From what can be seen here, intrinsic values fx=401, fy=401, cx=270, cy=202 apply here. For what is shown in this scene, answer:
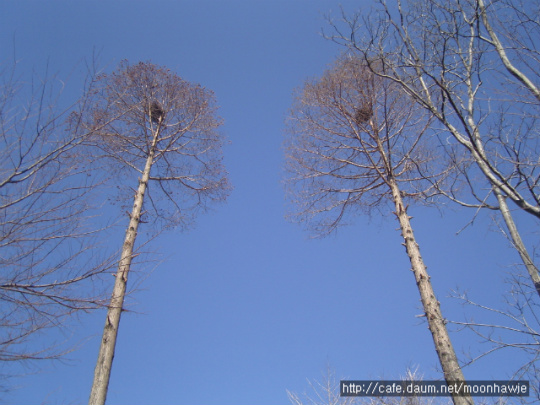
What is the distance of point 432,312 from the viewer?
5.02 metres

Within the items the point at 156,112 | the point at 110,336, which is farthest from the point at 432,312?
the point at 156,112

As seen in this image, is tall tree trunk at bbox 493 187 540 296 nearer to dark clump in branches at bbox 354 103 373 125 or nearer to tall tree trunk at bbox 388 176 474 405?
tall tree trunk at bbox 388 176 474 405

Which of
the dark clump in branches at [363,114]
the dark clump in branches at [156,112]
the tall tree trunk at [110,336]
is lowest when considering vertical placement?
the tall tree trunk at [110,336]

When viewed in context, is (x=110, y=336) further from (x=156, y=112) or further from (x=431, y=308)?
(x=156, y=112)

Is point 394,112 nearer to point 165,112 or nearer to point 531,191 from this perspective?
point 165,112

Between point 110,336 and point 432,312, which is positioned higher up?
point 432,312

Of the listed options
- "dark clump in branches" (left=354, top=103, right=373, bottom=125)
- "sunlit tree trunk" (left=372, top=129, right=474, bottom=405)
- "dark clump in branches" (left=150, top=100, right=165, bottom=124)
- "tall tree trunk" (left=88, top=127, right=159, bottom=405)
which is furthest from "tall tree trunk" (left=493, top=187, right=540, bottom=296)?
"dark clump in branches" (left=150, top=100, right=165, bottom=124)

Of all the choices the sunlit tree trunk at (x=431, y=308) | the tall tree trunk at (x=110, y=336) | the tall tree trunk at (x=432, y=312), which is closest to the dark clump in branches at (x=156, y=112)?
the tall tree trunk at (x=110, y=336)

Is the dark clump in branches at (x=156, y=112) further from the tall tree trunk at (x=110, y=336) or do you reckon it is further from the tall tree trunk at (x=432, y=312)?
the tall tree trunk at (x=432, y=312)

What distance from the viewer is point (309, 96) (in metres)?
8.55

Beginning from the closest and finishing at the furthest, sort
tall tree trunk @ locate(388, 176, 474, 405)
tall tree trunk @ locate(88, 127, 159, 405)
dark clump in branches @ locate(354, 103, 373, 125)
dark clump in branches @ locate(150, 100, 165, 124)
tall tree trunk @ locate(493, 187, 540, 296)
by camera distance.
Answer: tall tree trunk @ locate(493, 187, 540, 296), tall tree trunk @ locate(388, 176, 474, 405), tall tree trunk @ locate(88, 127, 159, 405), dark clump in branches @ locate(354, 103, 373, 125), dark clump in branches @ locate(150, 100, 165, 124)

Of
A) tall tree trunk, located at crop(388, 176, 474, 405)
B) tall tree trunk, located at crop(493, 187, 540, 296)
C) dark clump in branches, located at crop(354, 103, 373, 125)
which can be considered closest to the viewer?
tall tree trunk, located at crop(493, 187, 540, 296)

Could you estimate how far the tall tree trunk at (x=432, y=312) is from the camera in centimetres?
426

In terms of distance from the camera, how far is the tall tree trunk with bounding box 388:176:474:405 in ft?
14.0
